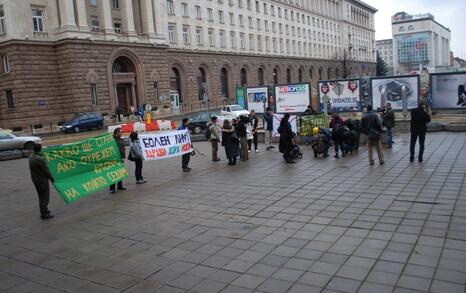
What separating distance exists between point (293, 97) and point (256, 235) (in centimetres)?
2185

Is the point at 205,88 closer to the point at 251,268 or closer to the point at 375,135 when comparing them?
the point at 375,135

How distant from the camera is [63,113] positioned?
44375 mm

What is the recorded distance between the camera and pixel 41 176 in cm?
995

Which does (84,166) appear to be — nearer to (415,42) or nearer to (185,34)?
(185,34)

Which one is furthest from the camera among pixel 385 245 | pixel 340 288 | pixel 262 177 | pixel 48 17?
pixel 48 17

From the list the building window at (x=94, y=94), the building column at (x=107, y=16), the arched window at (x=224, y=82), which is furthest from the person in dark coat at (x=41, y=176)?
the arched window at (x=224, y=82)

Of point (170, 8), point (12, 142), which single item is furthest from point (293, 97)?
point (170, 8)

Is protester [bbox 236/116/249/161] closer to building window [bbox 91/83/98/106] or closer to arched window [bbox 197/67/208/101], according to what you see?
building window [bbox 91/83/98/106]

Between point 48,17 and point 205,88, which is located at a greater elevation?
point 48,17

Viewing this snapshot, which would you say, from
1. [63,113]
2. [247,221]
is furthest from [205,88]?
[247,221]

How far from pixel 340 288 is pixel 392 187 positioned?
550 centimetres

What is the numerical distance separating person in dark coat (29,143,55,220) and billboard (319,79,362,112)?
59.9 ft

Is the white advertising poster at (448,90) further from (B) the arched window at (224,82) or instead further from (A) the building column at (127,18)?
(B) the arched window at (224,82)

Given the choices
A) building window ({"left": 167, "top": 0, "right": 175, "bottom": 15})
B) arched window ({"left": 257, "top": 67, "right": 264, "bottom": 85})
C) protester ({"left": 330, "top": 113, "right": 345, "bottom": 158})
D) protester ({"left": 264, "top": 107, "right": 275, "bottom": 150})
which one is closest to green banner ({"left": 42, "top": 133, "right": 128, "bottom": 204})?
protester ({"left": 330, "top": 113, "right": 345, "bottom": 158})
